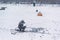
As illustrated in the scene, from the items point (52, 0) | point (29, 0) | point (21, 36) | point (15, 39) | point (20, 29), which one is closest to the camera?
point (15, 39)

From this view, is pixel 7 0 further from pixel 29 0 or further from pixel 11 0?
pixel 29 0

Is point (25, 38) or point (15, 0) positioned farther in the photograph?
point (15, 0)

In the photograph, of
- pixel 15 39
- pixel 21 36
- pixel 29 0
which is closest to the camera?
pixel 15 39

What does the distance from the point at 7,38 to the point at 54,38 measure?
7.64 feet

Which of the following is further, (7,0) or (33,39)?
(7,0)

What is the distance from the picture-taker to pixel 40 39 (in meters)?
8.86

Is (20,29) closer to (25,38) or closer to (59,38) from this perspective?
(25,38)

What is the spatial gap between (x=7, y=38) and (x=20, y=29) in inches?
81.5

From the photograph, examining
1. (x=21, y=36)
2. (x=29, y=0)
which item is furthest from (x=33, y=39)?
(x=29, y=0)

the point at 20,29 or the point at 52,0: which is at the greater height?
the point at 20,29

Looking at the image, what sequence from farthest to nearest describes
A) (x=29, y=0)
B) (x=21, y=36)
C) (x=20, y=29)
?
(x=29, y=0), (x=20, y=29), (x=21, y=36)

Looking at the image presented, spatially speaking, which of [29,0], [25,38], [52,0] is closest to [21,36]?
[25,38]

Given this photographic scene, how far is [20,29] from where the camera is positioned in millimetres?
11031

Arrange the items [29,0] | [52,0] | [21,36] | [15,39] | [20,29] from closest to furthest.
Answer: [15,39], [21,36], [20,29], [52,0], [29,0]
